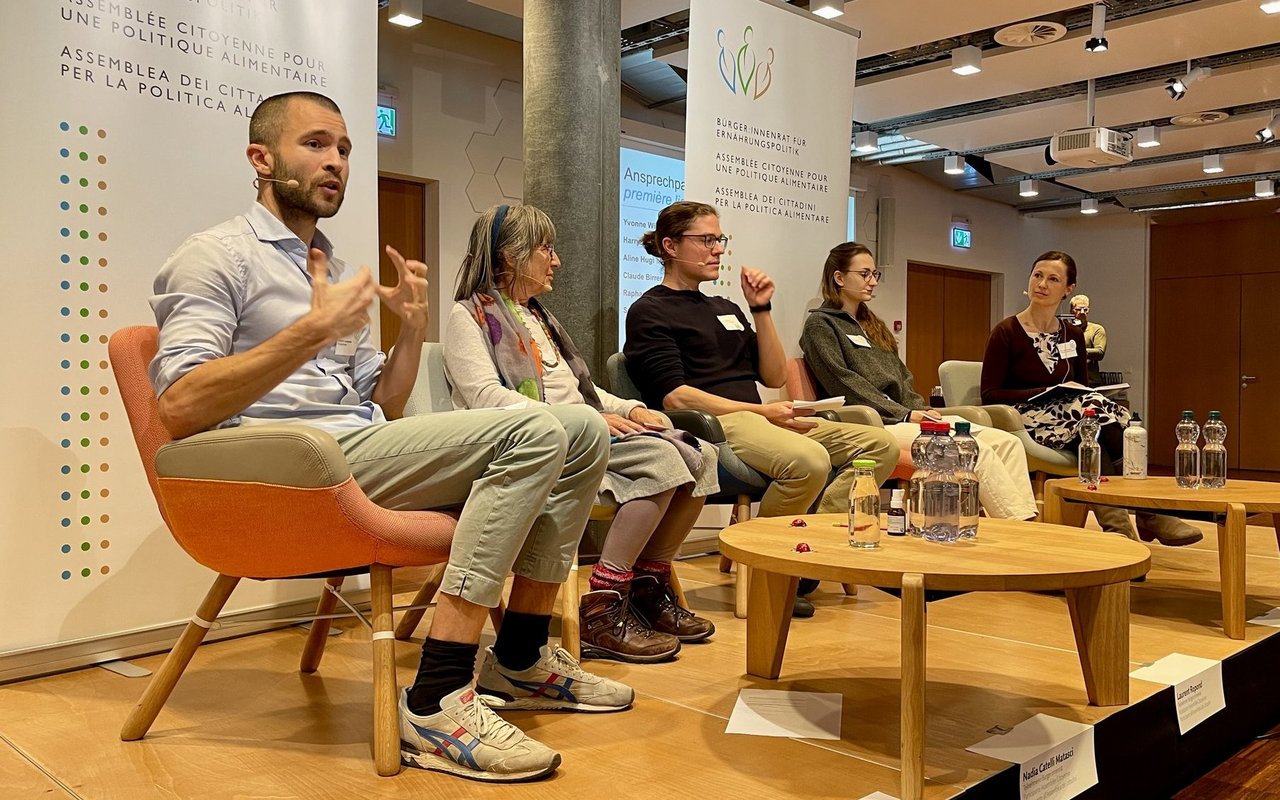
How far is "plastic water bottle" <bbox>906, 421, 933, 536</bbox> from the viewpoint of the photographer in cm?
207

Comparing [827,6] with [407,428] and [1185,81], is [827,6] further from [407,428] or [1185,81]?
[407,428]

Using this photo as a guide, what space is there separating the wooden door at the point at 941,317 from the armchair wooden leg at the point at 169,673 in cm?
920

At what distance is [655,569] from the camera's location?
2.62 metres

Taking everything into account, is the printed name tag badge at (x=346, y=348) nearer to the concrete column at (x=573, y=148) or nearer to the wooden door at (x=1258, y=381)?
the concrete column at (x=573, y=148)

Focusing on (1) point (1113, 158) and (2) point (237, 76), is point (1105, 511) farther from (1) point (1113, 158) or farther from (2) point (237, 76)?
(1) point (1113, 158)

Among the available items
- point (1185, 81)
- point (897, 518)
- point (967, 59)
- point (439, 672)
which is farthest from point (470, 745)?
point (1185, 81)

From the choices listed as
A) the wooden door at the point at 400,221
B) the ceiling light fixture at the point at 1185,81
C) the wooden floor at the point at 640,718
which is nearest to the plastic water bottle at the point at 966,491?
the wooden floor at the point at 640,718

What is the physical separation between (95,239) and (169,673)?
1099 millimetres

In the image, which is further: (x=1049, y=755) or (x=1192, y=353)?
(x=1192, y=353)

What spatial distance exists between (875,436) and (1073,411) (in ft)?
4.12

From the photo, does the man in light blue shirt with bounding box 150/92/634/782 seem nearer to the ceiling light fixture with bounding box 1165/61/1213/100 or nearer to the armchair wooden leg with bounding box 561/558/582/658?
the armchair wooden leg with bounding box 561/558/582/658

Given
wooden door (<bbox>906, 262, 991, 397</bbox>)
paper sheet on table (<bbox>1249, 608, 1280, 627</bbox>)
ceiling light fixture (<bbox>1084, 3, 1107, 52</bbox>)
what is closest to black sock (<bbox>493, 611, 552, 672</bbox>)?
paper sheet on table (<bbox>1249, 608, 1280, 627</bbox>)

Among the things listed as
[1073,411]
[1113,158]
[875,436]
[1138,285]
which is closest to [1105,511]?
[1073,411]

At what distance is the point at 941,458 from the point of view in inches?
81.7
